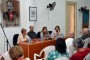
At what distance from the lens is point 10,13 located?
647 cm

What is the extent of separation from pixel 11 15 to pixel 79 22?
450cm

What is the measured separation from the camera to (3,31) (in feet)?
20.5

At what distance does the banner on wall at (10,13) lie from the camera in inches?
248

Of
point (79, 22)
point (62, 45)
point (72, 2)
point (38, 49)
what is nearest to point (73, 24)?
point (79, 22)

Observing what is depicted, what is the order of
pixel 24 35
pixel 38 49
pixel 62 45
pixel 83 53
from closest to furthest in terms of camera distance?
pixel 83 53, pixel 62 45, pixel 38 49, pixel 24 35

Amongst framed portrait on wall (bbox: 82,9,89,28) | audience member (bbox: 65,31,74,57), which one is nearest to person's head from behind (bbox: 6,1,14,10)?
audience member (bbox: 65,31,74,57)

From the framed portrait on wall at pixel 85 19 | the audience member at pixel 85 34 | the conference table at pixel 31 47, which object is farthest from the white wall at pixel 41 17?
the audience member at pixel 85 34

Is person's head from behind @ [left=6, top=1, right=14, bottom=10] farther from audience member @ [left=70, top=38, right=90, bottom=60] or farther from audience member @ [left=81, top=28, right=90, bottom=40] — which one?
audience member @ [left=70, top=38, right=90, bottom=60]

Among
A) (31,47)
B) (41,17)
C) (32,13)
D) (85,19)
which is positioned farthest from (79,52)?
(85,19)

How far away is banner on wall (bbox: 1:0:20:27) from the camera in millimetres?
6305

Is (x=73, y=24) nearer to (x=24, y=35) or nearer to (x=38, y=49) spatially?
(x=24, y=35)

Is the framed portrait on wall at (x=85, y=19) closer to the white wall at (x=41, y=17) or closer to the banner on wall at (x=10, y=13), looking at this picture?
the white wall at (x=41, y=17)

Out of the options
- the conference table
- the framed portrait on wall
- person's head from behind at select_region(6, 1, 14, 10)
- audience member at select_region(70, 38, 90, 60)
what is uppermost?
person's head from behind at select_region(6, 1, 14, 10)

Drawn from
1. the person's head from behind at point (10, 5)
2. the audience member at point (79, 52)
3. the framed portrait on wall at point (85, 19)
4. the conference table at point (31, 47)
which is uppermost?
the person's head from behind at point (10, 5)
